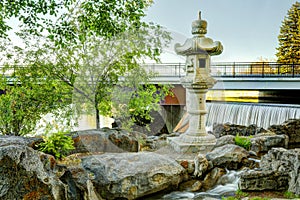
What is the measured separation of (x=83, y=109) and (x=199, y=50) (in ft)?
6.82

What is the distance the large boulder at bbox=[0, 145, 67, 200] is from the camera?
2.51 meters

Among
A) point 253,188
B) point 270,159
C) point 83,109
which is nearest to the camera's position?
point 253,188

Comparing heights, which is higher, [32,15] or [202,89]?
[32,15]

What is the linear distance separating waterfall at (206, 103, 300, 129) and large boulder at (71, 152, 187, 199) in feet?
15.6

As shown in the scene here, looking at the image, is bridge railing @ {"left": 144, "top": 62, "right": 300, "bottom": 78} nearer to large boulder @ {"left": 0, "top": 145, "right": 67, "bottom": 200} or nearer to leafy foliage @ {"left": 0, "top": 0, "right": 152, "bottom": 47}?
leafy foliage @ {"left": 0, "top": 0, "right": 152, "bottom": 47}

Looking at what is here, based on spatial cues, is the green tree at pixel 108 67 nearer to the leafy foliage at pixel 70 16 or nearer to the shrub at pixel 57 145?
the leafy foliage at pixel 70 16

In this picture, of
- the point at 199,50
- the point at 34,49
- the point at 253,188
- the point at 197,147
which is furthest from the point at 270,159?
the point at 34,49

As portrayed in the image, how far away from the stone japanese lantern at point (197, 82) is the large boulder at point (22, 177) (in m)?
2.78

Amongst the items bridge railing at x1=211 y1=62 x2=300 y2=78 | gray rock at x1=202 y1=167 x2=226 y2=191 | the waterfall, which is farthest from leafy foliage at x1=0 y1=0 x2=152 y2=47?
bridge railing at x1=211 y1=62 x2=300 y2=78

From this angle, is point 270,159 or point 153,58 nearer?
point 270,159

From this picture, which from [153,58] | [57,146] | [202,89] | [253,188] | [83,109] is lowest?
[253,188]

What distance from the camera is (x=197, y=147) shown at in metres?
5.08

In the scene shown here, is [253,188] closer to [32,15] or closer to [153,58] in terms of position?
[153,58]

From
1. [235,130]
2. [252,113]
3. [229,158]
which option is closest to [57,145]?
[229,158]
